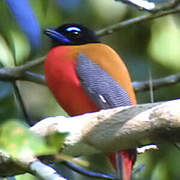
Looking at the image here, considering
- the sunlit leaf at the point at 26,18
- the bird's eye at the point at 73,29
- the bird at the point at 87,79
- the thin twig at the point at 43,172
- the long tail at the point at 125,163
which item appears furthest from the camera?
the bird's eye at the point at 73,29

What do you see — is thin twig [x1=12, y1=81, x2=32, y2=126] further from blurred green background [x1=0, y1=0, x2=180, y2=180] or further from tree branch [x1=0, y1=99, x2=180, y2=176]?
tree branch [x1=0, y1=99, x2=180, y2=176]

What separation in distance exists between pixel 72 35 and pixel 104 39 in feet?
4.40

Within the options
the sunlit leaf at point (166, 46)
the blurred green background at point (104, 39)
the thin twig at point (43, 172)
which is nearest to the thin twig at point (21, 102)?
the blurred green background at point (104, 39)

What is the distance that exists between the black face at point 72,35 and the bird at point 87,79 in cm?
18

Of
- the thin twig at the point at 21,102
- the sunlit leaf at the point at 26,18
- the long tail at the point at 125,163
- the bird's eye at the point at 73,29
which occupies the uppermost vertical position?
the sunlit leaf at the point at 26,18

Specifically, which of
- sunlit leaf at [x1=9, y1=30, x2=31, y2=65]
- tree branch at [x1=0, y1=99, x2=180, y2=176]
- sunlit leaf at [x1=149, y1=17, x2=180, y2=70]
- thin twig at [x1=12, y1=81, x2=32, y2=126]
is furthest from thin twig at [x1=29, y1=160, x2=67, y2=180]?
sunlit leaf at [x1=149, y1=17, x2=180, y2=70]

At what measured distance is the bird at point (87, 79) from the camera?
4.06 meters

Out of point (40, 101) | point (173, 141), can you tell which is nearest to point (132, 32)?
point (40, 101)

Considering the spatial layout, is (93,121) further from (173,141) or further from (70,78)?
(70,78)

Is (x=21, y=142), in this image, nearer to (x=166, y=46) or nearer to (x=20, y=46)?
(x=20, y=46)

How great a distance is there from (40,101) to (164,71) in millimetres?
1189

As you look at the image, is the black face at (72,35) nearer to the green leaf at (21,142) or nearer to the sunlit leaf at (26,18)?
the sunlit leaf at (26,18)

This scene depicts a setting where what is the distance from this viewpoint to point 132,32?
539cm

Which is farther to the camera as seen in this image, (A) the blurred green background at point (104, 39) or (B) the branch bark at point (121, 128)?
(A) the blurred green background at point (104, 39)
